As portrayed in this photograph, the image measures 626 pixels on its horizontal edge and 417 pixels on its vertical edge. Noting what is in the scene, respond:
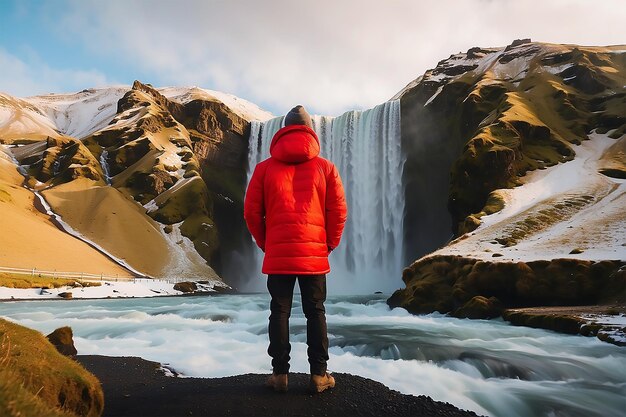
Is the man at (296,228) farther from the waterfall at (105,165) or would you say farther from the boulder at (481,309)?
the waterfall at (105,165)

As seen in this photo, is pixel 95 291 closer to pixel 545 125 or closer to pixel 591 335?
pixel 591 335

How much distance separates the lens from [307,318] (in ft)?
17.9

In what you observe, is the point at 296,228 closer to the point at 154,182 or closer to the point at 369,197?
the point at 369,197

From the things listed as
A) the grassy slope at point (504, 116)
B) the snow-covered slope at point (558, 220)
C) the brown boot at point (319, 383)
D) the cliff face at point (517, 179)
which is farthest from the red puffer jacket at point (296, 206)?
the grassy slope at point (504, 116)

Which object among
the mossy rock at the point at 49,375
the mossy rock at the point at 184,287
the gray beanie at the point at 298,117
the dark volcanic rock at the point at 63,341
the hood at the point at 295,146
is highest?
the gray beanie at the point at 298,117

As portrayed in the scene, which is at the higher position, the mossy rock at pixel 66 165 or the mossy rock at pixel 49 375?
the mossy rock at pixel 66 165

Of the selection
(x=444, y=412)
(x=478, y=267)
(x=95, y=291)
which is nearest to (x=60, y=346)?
(x=444, y=412)

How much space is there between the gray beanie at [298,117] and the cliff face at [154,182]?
2544 inches

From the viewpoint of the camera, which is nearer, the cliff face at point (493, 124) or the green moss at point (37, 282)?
the green moss at point (37, 282)

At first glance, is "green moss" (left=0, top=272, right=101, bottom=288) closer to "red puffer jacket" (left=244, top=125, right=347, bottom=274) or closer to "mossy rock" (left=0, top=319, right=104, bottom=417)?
"mossy rock" (left=0, top=319, right=104, bottom=417)

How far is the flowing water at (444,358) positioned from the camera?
25.6 ft

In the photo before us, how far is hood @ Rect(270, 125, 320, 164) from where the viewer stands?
19.2 ft

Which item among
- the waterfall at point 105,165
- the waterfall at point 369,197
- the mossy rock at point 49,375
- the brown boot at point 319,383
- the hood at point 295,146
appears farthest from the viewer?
the waterfall at point 105,165

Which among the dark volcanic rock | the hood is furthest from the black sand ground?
the dark volcanic rock
